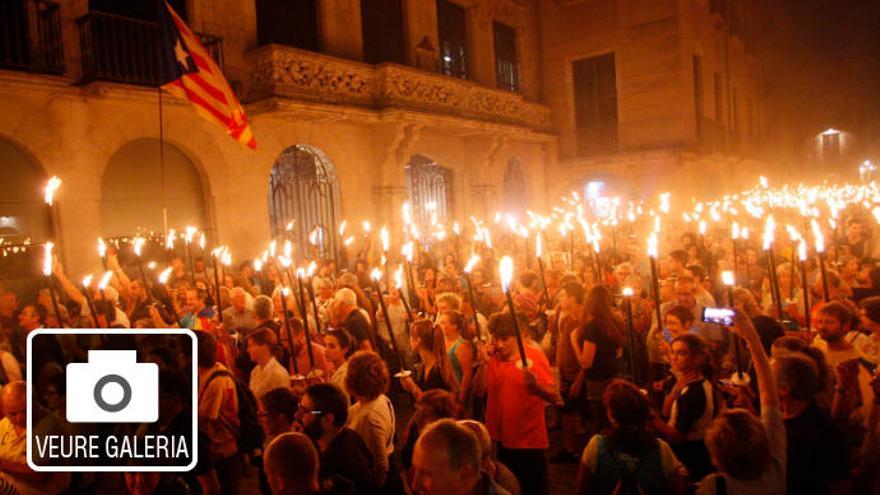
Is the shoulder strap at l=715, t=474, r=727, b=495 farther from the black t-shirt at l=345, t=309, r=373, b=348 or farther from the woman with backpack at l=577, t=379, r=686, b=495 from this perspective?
the black t-shirt at l=345, t=309, r=373, b=348

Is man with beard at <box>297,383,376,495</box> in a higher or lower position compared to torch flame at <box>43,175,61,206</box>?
lower

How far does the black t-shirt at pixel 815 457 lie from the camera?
3.26 metres

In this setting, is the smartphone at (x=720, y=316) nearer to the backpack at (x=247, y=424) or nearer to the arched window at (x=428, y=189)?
the backpack at (x=247, y=424)

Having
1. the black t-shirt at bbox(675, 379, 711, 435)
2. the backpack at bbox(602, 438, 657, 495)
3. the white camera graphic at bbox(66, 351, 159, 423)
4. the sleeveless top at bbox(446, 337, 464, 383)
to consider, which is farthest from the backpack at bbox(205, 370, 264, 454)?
the black t-shirt at bbox(675, 379, 711, 435)

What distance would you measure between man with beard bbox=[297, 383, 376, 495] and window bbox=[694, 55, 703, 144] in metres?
24.6

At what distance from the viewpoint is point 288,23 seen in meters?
14.5

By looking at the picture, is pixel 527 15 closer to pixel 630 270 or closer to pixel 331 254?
pixel 331 254

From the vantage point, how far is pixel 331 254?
615 inches

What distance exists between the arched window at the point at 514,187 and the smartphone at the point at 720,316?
1796 centimetres

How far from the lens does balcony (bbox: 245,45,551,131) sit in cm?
Result: 1284

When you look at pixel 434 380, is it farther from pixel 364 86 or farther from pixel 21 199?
pixel 364 86

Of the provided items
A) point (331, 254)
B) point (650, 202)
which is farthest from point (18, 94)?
point (650, 202)

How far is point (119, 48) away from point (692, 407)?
1129cm

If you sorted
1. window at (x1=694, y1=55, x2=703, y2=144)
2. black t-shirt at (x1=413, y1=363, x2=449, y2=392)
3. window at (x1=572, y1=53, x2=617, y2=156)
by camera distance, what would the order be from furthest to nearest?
window at (x1=694, y1=55, x2=703, y2=144), window at (x1=572, y1=53, x2=617, y2=156), black t-shirt at (x1=413, y1=363, x2=449, y2=392)
